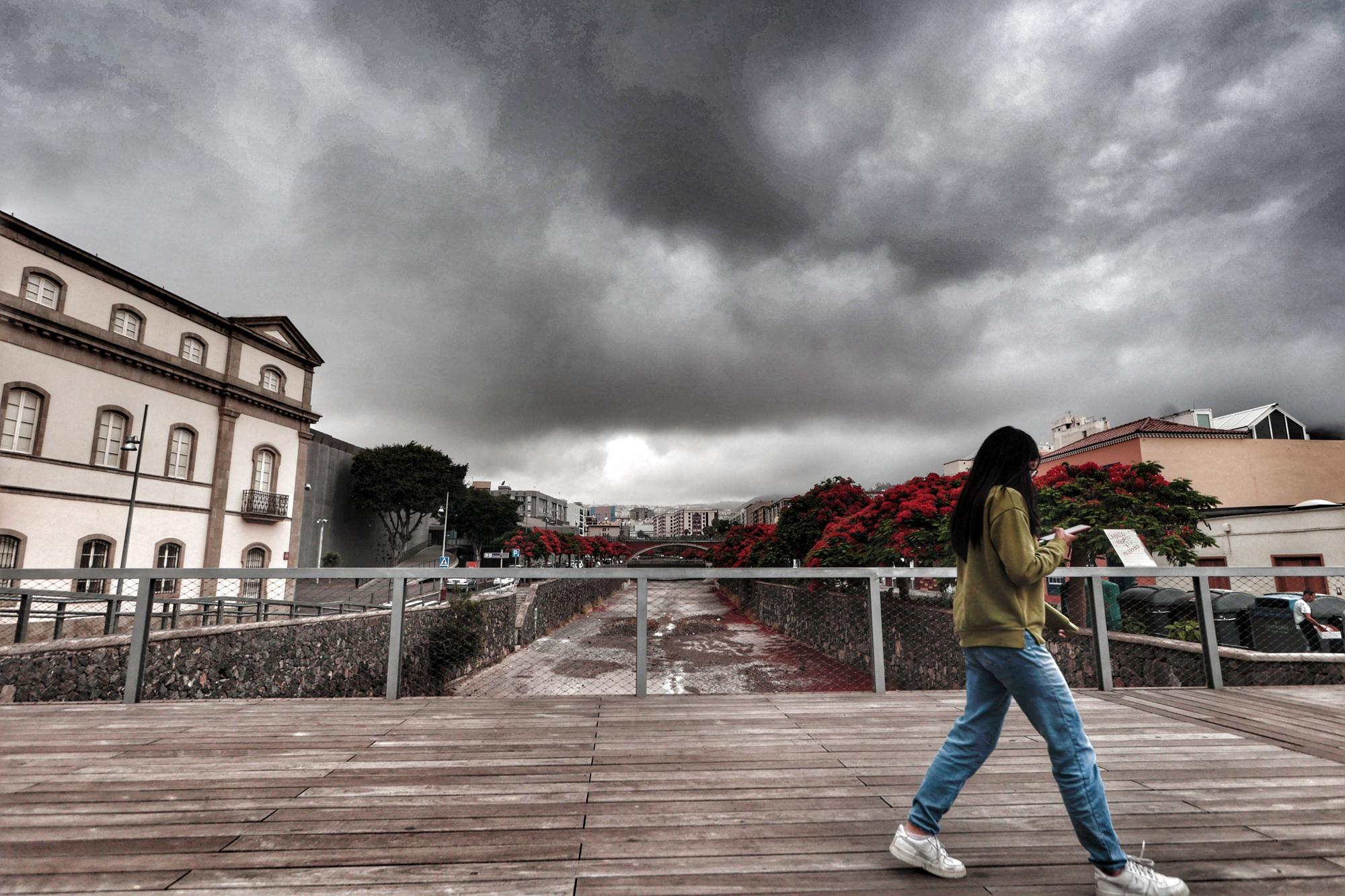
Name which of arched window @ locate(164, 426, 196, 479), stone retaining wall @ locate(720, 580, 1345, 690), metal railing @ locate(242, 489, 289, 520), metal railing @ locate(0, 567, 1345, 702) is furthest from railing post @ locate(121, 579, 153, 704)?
metal railing @ locate(242, 489, 289, 520)

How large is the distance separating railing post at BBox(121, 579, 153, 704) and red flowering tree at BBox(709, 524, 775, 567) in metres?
21.5

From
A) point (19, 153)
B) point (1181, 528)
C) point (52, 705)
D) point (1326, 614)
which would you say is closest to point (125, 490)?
point (19, 153)

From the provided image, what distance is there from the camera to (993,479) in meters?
2.20

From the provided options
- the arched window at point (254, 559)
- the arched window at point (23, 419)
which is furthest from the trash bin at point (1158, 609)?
the arched window at point (254, 559)

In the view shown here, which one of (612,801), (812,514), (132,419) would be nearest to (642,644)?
(612,801)

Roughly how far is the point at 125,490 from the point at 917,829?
23.1 meters

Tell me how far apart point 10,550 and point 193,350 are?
25.3ft

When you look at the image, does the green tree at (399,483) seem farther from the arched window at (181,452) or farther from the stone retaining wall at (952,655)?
the stone retaining wall at (952,655)

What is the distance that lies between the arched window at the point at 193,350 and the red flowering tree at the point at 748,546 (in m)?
21.3

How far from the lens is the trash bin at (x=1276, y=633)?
8.38m

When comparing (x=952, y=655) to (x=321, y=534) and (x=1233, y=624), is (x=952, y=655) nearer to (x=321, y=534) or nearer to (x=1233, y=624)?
(x=1233, y=624)

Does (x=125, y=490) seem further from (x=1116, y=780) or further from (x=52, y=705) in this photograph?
(x=1116, y=780)

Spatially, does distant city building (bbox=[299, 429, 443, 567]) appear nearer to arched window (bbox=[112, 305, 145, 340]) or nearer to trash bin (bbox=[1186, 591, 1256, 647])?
arched window (bbox=[112, 305, 145, 340])

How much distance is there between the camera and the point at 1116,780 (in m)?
2.94
